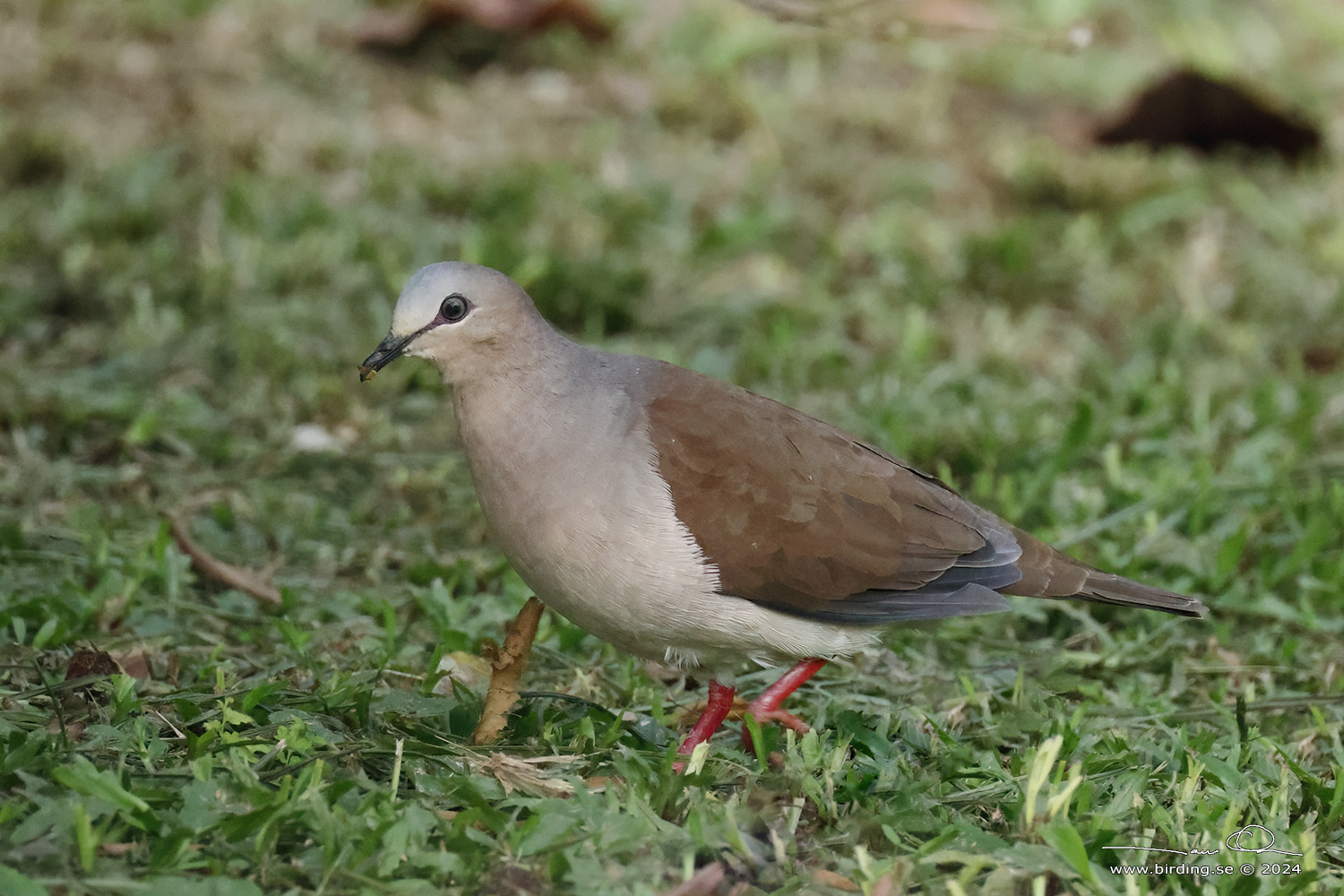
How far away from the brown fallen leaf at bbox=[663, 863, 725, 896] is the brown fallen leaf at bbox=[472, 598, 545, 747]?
2.23 ft

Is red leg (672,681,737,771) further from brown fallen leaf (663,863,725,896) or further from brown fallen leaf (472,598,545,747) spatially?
brown fallen leaf (663,863,725,896)

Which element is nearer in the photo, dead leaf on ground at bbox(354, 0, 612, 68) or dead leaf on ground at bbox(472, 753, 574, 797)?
dead leaf on ground at bbox(472, 753, 574, 797)

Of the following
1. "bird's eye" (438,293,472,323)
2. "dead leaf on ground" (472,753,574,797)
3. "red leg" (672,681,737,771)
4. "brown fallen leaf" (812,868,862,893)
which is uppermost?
"bird's eye" (438,293,472,323)

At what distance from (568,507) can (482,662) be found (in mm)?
756

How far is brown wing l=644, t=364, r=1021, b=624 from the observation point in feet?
11.4

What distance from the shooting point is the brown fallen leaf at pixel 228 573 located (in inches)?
170

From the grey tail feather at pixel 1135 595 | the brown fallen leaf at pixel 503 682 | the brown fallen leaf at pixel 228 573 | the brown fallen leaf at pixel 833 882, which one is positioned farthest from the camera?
the brown fallen leaf at pixel 228 573

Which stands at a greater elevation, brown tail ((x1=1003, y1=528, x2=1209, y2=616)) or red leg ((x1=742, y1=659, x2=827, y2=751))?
brown tail ((x1=1003, y1=528, x2=1209, y2=616))

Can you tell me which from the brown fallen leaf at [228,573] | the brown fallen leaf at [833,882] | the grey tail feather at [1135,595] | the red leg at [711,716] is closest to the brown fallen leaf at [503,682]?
the red leg at [711,716]

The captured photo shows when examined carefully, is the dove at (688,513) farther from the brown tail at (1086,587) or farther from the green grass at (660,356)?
the green grass at (660,356)

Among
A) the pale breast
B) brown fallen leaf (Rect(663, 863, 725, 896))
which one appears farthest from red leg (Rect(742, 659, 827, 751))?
brown fallen leaf (Rect(663, 863, 725, 896))

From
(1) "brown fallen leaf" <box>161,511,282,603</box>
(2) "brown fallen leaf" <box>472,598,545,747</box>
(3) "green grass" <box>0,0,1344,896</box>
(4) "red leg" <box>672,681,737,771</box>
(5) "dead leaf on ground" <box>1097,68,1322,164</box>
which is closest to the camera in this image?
(3) "green grass" <box>0,0,1344,896</box>
